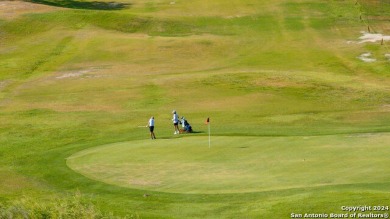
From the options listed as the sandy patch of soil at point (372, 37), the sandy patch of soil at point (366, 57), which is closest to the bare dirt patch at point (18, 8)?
the sandy patch of soil at point (372, 37)

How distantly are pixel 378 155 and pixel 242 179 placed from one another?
6151mm

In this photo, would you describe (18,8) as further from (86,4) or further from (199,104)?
(199,104)

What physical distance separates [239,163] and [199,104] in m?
23.6

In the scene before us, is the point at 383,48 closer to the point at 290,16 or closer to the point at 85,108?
the point at 290,16

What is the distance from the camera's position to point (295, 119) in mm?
49656

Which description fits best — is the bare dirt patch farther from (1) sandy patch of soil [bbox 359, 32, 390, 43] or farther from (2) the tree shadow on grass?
(1) sandy patch of soil [bbox 359, 32, 390, 43]

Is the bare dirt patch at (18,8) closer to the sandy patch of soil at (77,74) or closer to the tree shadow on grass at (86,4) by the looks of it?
the tree shadow on grass at (86,4)

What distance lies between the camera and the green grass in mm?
28188

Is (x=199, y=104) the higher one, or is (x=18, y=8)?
(x=18, y=8)

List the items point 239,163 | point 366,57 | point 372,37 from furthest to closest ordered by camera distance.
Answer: point 372,37 < point 366,57 < point 239,163

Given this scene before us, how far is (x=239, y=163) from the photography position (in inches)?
1257

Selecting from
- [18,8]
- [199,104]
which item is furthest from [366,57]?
[18,8]

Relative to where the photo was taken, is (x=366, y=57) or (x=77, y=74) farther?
(x=366, y=57)

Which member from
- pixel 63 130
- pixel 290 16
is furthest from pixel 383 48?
pixel 63 130
